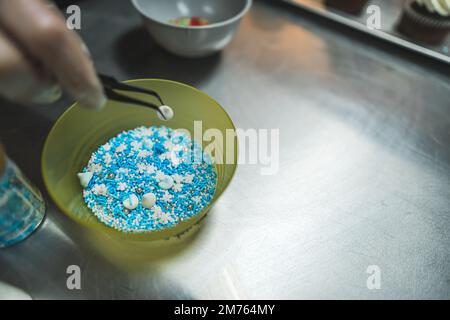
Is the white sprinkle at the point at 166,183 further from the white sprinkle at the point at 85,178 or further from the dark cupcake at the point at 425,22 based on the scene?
the dark cupcake at the point at 425,22

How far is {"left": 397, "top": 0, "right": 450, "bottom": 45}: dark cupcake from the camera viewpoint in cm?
75

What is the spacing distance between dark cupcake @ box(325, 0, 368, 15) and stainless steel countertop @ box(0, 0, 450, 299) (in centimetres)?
4

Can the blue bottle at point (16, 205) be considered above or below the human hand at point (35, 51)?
below

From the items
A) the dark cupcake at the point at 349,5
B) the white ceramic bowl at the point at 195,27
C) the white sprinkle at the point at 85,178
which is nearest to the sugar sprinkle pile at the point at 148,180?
the white sprinkle at the point at 85,178

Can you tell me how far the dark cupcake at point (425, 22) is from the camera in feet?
2.46

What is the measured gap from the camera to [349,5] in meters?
0.84

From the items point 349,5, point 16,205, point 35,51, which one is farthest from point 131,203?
point 349,5

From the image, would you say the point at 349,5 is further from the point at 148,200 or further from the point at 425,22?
the point at 148,200

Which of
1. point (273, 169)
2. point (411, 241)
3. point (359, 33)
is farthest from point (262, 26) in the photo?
point (411, 241)

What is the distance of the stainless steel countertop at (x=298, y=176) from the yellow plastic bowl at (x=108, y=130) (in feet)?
0.18

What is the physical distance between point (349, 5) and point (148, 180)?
669 millimetres

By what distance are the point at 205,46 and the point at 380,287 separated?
1.78 ft

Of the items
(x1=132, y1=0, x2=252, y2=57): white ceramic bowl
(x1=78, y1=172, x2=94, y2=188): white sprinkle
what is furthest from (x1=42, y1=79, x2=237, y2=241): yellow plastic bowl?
(x1=132, y1=0, x2=252, y2=57): white ceramic bowl

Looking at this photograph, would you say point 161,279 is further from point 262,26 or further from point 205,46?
point 262,26
